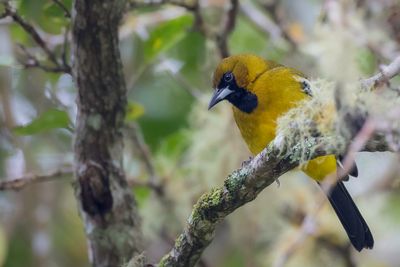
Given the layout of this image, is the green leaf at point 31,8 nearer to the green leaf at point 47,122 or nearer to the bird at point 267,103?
the green leaf at point 47,122

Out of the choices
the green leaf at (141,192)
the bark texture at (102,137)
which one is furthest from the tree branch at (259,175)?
the green leaf at (141,192)

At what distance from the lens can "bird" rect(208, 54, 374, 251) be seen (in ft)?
10.4

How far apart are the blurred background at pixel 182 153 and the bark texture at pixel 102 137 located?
40 centimetres

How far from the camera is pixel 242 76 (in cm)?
340

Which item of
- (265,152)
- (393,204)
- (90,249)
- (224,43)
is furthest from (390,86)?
(393,204)

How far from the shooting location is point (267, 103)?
3223mm

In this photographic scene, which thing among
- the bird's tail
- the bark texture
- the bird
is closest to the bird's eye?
the bird

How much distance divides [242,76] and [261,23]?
1.05 meters

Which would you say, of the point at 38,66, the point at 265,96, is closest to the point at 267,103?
the point at 265,96

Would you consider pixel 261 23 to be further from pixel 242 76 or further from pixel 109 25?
pixel 109 25

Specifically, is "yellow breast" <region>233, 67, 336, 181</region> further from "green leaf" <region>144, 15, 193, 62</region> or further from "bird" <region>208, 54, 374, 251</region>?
"green leaf" <region>144, 15, 193, 62</region>

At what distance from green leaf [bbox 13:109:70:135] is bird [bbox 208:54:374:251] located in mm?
615

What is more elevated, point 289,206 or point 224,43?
point 224,43

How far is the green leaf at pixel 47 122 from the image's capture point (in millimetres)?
2953
